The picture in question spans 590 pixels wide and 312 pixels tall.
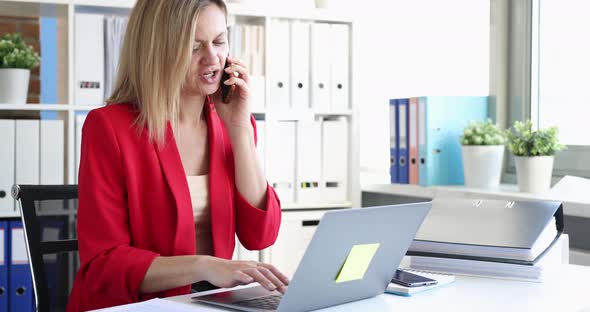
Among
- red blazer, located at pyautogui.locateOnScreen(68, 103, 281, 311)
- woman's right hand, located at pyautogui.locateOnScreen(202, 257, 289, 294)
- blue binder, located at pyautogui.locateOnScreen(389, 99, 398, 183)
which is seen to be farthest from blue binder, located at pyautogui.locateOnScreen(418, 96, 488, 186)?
woman's right hand, located at pyautogui.locateOnScreen(202, 257, 289, 294)

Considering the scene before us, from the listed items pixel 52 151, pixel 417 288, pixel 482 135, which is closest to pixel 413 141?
pixel 482 135

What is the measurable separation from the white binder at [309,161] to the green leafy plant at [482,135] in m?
0.63

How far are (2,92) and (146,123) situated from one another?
1365 millimetres

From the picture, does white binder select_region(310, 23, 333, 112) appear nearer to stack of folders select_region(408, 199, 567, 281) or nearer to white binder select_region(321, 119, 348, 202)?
white binder select_region(321, 119, 348, 202)

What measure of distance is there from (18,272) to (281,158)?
111cm

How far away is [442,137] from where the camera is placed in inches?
117

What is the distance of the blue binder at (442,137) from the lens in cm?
293

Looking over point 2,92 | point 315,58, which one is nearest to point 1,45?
point 2,92

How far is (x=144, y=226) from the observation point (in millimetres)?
1634

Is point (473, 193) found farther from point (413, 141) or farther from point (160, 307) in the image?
point (160, 307)

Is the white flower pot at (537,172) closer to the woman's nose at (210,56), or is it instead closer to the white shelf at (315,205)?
the white shelf at (315,205)

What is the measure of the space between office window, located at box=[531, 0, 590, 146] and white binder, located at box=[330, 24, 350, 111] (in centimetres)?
79

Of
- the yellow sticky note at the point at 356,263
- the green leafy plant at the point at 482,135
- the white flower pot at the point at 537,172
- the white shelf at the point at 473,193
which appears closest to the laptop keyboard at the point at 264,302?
the yellow sticky note at the point at 356,263

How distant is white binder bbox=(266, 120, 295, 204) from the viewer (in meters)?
3.06
